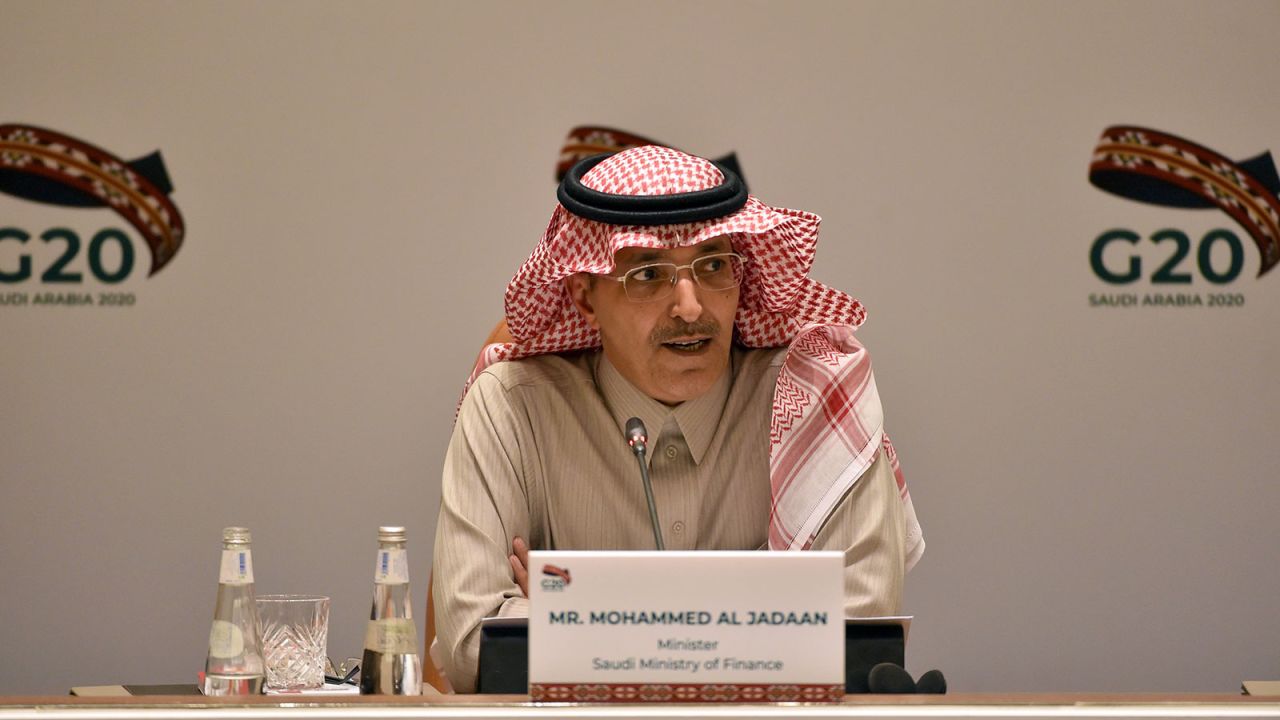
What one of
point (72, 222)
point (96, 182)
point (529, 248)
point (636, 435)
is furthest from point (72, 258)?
point (636, 435)

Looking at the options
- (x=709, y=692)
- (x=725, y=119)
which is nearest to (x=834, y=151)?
(x=725, y=119)

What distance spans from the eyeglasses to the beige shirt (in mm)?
184

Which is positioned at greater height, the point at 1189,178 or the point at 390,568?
Result: the point at 1189,178

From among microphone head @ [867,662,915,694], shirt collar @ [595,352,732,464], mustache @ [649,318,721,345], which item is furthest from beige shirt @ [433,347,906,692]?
microphone head @ [867,662,915,694]

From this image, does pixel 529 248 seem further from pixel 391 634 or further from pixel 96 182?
pixel 391 634

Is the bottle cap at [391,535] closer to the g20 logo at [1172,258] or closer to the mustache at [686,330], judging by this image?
the mustache at [686,330]

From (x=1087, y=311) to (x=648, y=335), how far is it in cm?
187

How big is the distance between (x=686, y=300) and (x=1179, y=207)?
2.09m

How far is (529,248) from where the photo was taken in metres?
3.65

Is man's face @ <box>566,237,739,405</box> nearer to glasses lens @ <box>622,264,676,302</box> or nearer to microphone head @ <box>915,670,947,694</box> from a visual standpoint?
glasses lens @ <box>622,264,676,302</box>

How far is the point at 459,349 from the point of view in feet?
11.9

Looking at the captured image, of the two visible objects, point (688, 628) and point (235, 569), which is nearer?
point (688, 628)

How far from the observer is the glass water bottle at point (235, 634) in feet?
5.00

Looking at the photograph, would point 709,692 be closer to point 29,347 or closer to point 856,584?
point 856,584
